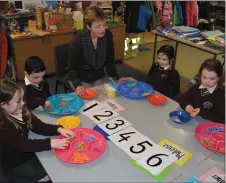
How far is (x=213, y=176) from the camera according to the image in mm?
1190

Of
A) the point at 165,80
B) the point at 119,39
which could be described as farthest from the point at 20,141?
the point at 119,39

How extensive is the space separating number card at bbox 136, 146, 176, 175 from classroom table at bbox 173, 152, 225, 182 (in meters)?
0.09

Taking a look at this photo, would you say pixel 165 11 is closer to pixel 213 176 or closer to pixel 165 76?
pixel 165 76

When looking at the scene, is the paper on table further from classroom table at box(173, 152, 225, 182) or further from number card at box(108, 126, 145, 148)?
classroom table at box(173, 152, 225, 182)

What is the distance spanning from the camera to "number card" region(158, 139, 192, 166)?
1280 mm

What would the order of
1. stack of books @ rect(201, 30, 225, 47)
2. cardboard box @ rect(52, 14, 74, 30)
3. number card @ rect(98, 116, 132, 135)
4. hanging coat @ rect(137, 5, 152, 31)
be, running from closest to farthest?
number card @ rect(98, 116, 132, 135)
stack of books @ rect(201, 30, 225, 47)
cardboard box @ rect(52, 14, 74, 30)
hanging coat @ rect(137, 5, 152, 31)

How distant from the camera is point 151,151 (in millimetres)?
1324

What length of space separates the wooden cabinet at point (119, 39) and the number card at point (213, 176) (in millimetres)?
3131

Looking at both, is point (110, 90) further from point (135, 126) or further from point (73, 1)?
point (73, 1)

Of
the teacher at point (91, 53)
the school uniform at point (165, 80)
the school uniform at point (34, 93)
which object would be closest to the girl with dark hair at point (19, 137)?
the school uniform at point (34, 93)

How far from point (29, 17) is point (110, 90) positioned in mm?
2341

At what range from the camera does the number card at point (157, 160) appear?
4.01 ft

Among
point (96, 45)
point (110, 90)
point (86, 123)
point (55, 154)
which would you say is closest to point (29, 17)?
point (96, 45)

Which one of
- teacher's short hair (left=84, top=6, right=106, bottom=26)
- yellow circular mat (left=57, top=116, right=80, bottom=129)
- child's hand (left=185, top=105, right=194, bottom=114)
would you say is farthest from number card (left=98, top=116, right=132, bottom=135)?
teacher's short hair (left=84, top=6, right=106, bottom=26)
